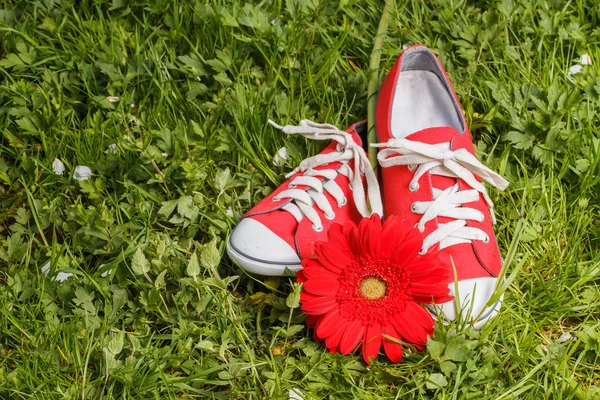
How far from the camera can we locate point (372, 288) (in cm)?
185

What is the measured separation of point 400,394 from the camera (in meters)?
1.84

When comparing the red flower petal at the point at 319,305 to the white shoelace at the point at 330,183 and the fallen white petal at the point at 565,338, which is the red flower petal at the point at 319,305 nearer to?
the white shoelace at the point at 330,183

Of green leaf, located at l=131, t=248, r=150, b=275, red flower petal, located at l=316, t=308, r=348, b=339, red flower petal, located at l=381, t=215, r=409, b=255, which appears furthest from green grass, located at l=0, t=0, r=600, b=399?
red flower petal, located at l=381, t=215, r=409, b=255

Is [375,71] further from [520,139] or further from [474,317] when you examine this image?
[474,317]

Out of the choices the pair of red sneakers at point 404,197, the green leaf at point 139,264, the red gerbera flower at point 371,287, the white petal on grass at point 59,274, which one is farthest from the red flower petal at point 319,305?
the white petal on grass at point 59,274

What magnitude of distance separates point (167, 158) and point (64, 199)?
373 mm

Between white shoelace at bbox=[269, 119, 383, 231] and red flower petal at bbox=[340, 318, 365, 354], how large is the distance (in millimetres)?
350

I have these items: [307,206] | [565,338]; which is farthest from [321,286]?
[565,338]

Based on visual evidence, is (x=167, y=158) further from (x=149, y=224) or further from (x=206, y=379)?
(x=206, y=379)

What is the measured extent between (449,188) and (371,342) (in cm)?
54

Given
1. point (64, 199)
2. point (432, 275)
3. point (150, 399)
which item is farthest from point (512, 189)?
point (64, 199)

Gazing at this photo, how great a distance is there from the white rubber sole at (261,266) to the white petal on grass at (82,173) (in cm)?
64

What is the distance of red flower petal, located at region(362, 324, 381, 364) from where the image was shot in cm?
181

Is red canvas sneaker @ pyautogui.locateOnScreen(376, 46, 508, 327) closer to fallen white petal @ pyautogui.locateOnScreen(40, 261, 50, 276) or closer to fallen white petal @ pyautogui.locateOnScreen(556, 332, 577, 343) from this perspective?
fallen white petal @ pyautogui.locateOnScreen(556, 332, 577, 343)
